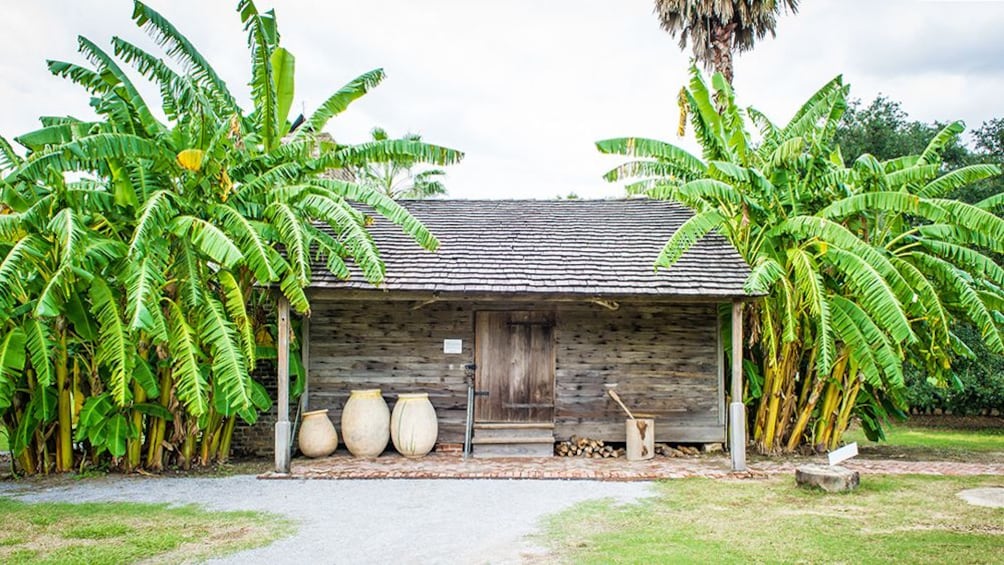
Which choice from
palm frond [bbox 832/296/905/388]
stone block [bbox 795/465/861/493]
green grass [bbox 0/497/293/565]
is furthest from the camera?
palm frond [bbox 832/296/905/388]

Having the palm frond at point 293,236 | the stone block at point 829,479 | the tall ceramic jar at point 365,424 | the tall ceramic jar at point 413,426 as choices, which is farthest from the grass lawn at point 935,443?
the palm frond at point 293,236

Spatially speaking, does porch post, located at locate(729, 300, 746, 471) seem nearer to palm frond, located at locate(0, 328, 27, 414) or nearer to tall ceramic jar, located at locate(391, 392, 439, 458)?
tall ceramic jar, located at locate(391, 392, 439, 458)

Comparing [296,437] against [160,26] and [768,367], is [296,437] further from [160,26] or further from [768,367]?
[768,367]

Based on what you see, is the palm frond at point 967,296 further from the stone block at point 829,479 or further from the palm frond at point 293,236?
the palm frond at point 293,236

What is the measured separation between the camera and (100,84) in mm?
9453

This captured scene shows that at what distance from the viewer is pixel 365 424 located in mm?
10523

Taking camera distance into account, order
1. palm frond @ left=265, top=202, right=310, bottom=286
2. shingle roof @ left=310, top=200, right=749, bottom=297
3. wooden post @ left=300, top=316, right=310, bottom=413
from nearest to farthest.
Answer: palm frond @ left=265, top=202, right=310, bottom=286 < shingle roof @ left=310, top=200, right=749, bottom=297 < wooden post @ left=300, top=316, right=310, bottom=413

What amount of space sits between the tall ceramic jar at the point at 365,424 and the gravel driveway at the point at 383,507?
1439 millimetres

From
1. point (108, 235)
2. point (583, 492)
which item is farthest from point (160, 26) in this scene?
point (583, 492)

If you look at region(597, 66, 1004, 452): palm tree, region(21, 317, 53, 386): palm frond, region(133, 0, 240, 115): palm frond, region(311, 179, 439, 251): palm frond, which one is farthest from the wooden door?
region(21, 317, 53, 386): palm frond

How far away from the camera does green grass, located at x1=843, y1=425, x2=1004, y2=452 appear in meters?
13.3

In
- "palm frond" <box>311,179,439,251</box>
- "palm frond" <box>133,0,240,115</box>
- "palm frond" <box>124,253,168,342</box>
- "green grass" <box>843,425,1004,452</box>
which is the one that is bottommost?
"green grass" <box>843,425,1004,452</box>

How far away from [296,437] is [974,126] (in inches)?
891

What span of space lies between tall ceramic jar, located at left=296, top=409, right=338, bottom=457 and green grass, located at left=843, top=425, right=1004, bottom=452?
936 cm
